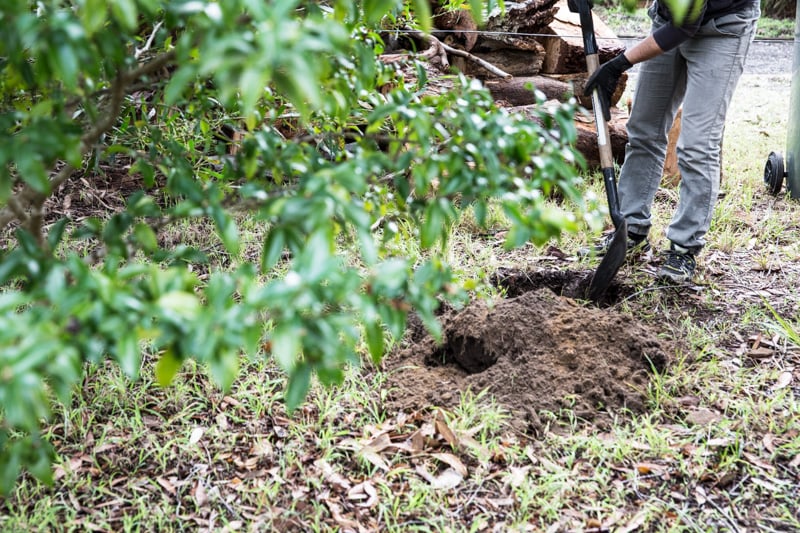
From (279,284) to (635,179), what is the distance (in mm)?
2894

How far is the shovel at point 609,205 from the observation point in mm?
3035

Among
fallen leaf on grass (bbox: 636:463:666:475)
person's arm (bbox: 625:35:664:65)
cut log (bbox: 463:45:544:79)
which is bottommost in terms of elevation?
fallen leaf on grass (bbox: 636:463:666:475)

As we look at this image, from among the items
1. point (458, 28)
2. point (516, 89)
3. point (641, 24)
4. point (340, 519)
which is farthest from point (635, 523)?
point (641, 24)

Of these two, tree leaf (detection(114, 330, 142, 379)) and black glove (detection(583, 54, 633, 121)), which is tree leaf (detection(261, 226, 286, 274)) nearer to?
tree leaf (detection(114, 330, 142, 379))

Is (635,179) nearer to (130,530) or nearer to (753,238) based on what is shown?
(753,238)

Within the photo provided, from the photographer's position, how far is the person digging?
2975 millimetres

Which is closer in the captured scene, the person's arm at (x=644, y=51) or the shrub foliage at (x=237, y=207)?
the shrub foliage at (x=237, y=207)

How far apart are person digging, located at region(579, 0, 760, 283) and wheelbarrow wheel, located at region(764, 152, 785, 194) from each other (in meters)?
1.31

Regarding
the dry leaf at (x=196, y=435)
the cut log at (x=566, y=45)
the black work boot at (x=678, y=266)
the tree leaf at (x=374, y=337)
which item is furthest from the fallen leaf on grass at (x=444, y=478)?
the cut log at (x=566, y=45)

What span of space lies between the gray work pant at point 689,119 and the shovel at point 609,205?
0.63ft

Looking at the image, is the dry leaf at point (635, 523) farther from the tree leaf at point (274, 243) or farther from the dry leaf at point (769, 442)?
the tree leaf at point (274, 243)

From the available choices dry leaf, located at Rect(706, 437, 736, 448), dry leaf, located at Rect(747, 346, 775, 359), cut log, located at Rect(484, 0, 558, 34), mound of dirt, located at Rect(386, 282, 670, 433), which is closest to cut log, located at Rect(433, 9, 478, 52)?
cut log, located at Rect(484, 0, 558, 34)

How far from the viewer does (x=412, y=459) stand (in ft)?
7.17

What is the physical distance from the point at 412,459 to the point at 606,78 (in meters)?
2.03
